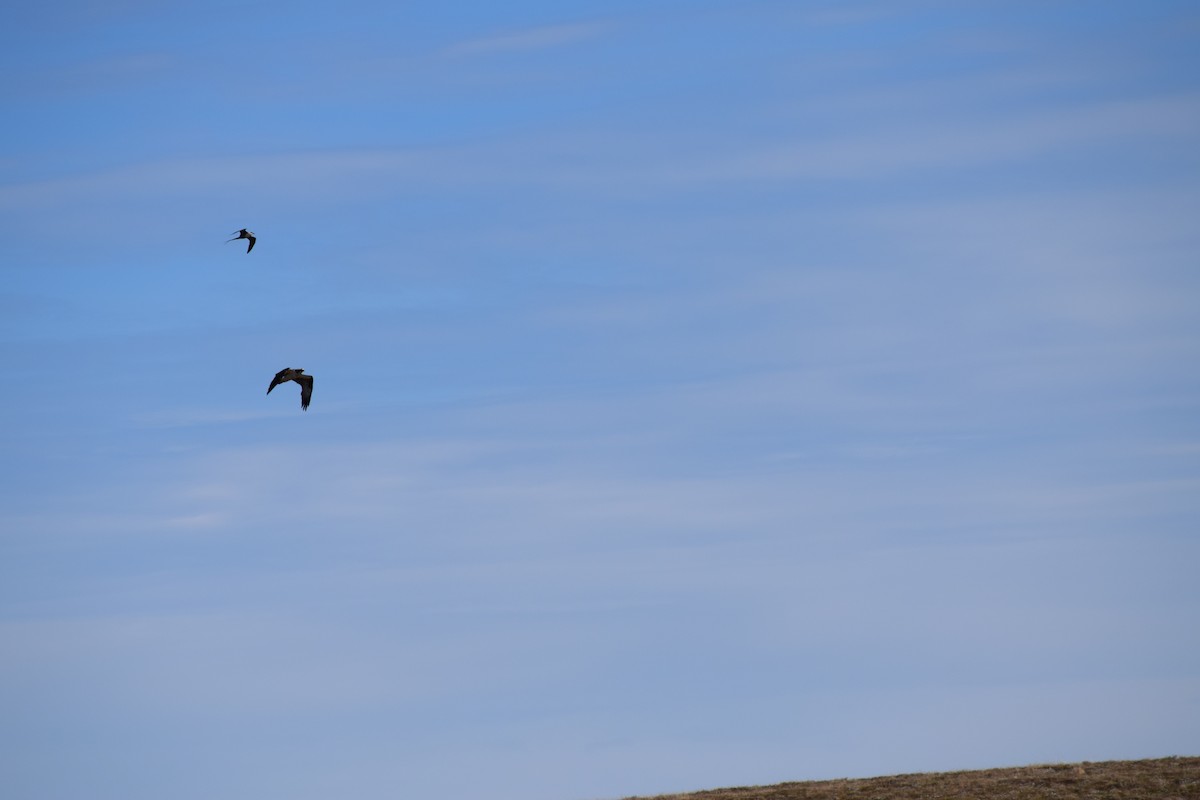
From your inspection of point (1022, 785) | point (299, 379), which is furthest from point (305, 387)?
point (1022, 785)

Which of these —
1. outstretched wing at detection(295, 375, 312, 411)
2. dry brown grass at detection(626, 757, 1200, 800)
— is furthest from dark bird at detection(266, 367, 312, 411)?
dry brown grass at detection(626, 757, 1200, 800)

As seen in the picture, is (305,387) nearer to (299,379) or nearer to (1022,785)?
(299,379)

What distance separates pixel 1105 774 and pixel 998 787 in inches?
173

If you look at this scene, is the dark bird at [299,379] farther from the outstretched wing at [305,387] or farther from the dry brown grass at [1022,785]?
the dry brown grass at [1022,785]

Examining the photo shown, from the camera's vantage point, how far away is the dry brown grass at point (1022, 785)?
6962 centimetres

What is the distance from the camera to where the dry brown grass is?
69.6 meters

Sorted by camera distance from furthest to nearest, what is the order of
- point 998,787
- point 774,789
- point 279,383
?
point 279,383 → point 774,789 → point 998,787

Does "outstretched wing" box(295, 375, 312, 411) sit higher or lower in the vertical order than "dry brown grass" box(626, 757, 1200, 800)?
higher

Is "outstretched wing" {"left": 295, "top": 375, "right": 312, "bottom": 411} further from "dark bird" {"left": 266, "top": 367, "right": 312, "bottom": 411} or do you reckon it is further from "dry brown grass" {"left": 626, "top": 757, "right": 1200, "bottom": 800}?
"dry brown grass" {"left": 626, "top": 757, "right": 1200, "bottom": 800}

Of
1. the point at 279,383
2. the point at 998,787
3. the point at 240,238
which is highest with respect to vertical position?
the point at 240,238

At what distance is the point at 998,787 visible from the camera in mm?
72000

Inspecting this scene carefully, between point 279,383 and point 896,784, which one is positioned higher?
point 279,383

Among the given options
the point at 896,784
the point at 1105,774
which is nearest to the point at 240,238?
the point at 896,784

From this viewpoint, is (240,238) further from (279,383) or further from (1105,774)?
(1105,774)
